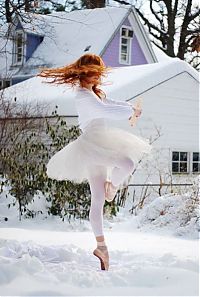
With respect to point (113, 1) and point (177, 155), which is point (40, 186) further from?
point (113, 1)

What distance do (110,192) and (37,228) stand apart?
157 inches

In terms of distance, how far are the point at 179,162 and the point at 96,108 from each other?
1233 cm

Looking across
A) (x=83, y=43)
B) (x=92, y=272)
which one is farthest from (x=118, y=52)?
(x=92, y=272)

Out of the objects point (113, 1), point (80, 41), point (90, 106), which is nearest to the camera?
point (90, 106)

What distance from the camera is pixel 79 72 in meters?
5.26

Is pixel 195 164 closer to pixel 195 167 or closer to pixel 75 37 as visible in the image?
pixel 195 167

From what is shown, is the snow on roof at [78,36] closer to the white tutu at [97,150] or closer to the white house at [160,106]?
the white house at [160,106]

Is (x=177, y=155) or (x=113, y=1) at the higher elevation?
(x=113, y=1)

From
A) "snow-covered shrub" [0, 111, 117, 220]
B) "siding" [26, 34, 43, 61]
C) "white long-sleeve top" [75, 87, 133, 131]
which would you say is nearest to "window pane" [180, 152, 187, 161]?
"snow-covered shrub" [0, 111, 117, 220]

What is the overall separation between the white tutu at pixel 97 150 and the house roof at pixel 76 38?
18.1m

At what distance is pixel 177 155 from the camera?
17156mm

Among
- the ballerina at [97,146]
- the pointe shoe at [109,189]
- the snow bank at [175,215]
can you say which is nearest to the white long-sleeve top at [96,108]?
the ballerina at [97,146]

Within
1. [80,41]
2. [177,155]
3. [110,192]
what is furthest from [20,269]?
[80,41]

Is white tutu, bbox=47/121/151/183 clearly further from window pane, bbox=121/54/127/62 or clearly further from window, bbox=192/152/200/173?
window pane, bbox=121/54/127/62
